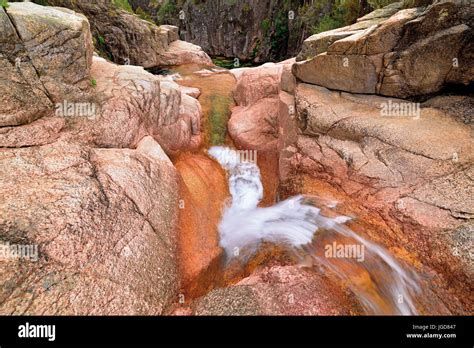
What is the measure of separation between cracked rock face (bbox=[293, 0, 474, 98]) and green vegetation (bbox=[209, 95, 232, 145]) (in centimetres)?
460

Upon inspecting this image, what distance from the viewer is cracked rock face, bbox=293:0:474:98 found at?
6395 millimetres

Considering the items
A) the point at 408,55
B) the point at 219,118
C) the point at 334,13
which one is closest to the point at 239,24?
the point at 334,13

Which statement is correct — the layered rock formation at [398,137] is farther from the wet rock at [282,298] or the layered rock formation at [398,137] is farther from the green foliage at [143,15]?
the green foliage at [143,15]

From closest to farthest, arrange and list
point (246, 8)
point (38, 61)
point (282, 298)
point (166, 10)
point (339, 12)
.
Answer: point (282, 298), point (38, 61), point (339, 12), point (246, 8), point (166, 10)

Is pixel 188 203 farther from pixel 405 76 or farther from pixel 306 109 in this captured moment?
pixel 405 76

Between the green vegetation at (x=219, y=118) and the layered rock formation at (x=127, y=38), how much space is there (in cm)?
918

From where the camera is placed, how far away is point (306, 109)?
328 inches

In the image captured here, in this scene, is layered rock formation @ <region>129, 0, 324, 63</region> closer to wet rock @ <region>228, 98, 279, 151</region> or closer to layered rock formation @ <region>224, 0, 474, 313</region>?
wet rock @ <region>228, 98, 279, 151</region>

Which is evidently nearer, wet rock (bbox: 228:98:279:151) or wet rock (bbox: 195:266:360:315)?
wet rock (bbox: 195:266:360:315)

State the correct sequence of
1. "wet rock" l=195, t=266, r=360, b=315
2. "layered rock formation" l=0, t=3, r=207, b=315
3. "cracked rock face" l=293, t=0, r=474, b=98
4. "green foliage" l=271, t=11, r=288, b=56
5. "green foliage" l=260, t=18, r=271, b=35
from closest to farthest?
"layered rock formation" l=0, t=3, r=207, b=315
"wet rock" l=195, t=266, r=360, b=315
"cracked rock face" l=293, t=0, r=474, b=98
"green foliage" l=271, t=11, r=288, b=56
"green foliage" l=260, t=18, r=271, b=35

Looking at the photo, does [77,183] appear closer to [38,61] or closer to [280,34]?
[38,61]

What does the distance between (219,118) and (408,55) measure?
296 inches

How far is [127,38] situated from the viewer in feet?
61.4

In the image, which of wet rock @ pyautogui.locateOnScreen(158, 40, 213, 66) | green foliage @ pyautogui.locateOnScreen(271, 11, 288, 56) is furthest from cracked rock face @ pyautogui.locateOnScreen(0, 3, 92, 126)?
green foliage @ pyautogui.locateOnScreen(271, 11, 288, 56)
